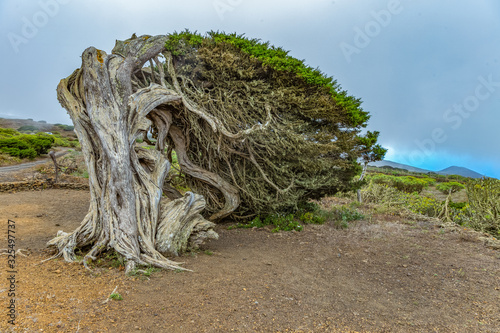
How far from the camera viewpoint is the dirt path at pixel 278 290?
11.6ft

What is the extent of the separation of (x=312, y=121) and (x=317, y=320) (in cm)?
582

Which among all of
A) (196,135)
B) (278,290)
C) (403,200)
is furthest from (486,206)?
(196,135)

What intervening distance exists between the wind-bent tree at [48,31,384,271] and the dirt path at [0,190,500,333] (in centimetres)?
78

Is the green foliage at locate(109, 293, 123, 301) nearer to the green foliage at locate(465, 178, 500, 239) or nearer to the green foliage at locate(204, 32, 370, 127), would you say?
the green foliage at locate(204, 32, 370, 127)

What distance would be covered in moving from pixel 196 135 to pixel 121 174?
276 centimetres

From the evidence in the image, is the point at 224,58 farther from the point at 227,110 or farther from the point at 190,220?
the point at 190,220

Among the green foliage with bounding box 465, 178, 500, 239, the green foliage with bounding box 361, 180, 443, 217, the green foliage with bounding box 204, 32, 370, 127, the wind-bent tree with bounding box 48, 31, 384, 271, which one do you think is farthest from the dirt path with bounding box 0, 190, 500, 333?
the green foliage with bounding box 361, 180, 443, 217

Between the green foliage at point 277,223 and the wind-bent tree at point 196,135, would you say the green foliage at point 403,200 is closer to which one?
the wind-bent tree at point 196,135

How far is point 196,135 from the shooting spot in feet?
25.9

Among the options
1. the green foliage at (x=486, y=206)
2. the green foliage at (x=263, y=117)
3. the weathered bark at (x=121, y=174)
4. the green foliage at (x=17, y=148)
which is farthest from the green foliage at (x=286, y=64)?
the green foliage at (x=17, y=148)

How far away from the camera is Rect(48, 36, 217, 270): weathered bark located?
18.0 ft

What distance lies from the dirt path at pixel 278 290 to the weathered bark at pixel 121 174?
504 millimetres

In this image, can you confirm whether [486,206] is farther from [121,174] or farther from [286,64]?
[121,174]

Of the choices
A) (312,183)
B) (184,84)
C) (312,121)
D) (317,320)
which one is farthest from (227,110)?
(317,320)
